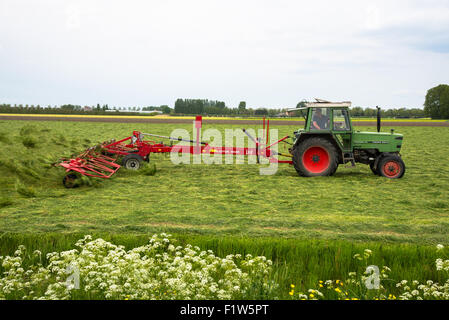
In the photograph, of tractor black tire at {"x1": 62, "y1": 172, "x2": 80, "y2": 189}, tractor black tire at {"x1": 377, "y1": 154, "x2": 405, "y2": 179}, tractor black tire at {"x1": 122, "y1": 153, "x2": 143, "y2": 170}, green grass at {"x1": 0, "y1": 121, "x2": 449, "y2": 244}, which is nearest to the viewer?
green grass at {"x1": 0, "y1": 121, "x2": 449, "y2": 244}

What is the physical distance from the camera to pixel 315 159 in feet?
40.9

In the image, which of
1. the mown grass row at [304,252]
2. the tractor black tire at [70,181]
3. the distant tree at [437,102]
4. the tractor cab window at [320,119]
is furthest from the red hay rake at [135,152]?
the distant tree at [437,102]

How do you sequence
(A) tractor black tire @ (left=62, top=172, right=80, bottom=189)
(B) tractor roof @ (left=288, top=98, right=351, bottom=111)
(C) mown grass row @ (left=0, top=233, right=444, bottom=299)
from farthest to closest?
(B) tractor roof @ (left=288, top=98, right=351, bottom=111) → (A) tractor black tire @ (left=62, top=172, right=80, bottom=189) → (C) mown grass row @ (left=0, top=233, right=444, bottom=299)

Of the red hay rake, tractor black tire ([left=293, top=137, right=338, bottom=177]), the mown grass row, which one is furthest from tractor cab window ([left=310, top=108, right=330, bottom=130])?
the mown grass row

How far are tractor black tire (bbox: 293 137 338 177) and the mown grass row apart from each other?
5992 millimetres

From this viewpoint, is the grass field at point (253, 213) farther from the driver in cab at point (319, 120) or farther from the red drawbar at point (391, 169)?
the driver in cab at point (319, 120)

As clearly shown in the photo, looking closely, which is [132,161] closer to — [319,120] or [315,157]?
[315,157]

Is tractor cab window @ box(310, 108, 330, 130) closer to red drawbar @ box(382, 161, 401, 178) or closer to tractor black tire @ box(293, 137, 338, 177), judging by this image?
tractor black tire @ box(293, 137, 338, 177)

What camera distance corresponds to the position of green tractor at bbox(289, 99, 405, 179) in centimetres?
1219

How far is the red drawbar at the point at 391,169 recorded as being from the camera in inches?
490

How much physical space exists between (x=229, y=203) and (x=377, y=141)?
5.79 metres
